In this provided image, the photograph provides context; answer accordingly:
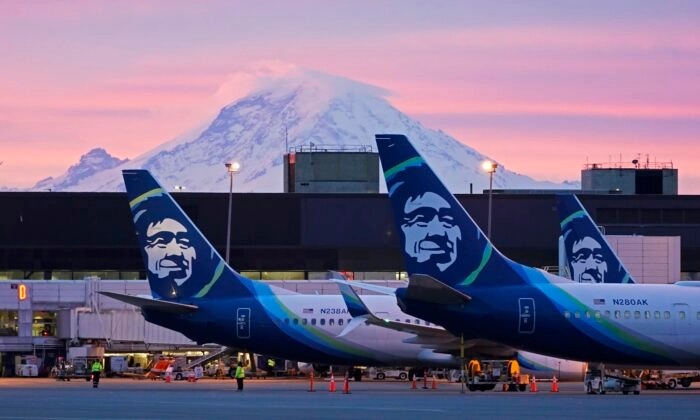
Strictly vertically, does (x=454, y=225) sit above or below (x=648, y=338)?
above

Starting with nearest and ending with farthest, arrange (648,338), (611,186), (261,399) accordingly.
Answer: (261,399) → (648,338) → (611,186)

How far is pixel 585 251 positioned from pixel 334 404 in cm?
3083

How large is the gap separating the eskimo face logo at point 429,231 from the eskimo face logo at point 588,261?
21.8 meters

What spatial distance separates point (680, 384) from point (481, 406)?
94.1 feet

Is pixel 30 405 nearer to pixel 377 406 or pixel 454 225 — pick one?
pixel 377 406

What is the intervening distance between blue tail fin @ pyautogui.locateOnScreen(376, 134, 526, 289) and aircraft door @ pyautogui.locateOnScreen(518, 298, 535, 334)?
1.41m

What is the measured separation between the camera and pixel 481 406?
50.2 meters

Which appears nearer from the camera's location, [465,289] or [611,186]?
[465,289]

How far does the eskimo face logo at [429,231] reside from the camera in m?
58.9

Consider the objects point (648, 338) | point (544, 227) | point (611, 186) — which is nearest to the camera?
point (648, 338)

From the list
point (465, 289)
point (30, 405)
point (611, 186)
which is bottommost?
point (30, 405)

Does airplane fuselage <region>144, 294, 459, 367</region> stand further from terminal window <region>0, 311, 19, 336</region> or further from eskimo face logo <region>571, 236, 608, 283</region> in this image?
terminal window <region>0, 311, 19, 336</region>

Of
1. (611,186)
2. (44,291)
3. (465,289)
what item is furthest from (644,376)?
(611,186)

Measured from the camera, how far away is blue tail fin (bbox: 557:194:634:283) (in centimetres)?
7894
